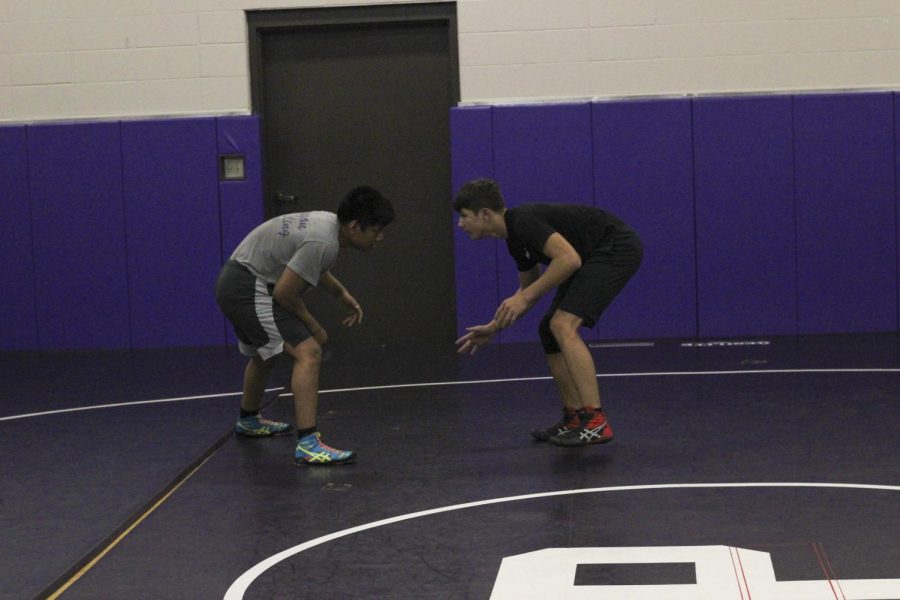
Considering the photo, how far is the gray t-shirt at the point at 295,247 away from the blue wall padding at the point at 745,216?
448 cm

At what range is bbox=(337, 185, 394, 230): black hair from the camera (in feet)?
16.0

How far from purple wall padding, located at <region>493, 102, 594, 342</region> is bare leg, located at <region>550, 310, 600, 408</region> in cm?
380

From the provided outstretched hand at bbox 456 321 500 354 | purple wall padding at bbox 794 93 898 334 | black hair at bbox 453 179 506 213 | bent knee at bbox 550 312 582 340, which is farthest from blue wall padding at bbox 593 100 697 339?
outstretched hand at bbox 456 321 500 354

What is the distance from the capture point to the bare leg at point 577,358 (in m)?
5.07

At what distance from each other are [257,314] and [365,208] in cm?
71

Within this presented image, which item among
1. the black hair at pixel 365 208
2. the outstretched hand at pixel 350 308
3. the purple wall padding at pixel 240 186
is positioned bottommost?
the outstretched hand at pixel 350 308

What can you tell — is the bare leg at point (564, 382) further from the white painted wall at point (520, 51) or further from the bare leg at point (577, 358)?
the white painted wall at point (520, 51)

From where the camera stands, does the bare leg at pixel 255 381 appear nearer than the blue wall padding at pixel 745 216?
Yes

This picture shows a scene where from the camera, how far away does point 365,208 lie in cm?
489

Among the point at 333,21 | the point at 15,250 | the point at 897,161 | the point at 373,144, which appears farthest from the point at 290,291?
the point at 897,161

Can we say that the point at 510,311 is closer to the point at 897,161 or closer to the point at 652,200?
the point at 652,200

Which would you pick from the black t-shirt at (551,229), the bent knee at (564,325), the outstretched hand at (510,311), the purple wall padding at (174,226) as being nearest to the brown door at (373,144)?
the purple wall padding at (174,226)

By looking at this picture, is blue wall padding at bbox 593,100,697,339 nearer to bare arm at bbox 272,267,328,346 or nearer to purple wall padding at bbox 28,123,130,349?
purple wall padding at bbox 28,123,130,349

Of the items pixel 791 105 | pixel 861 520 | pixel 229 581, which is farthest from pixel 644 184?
pixel 229 581
